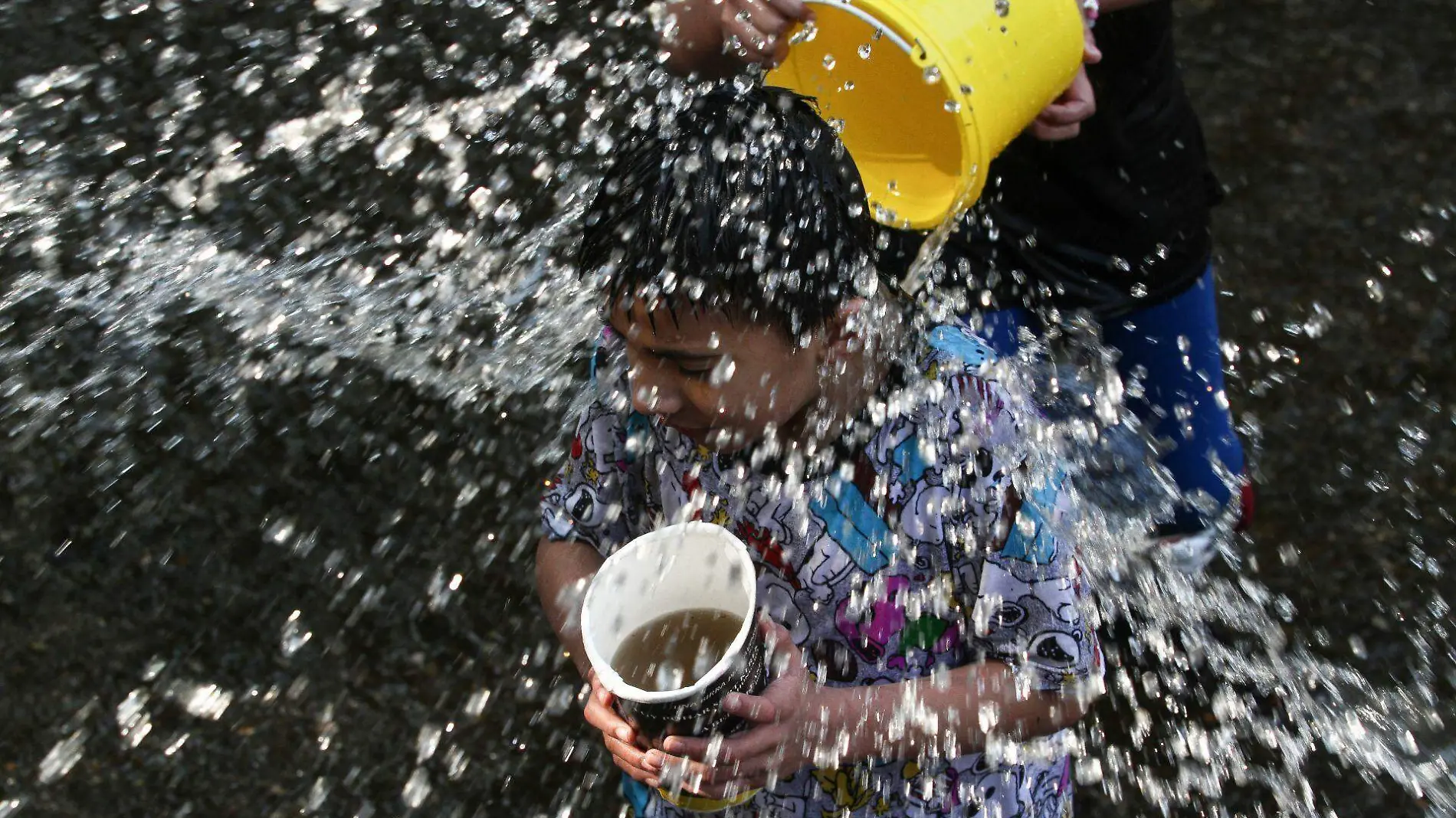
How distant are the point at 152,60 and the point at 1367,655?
4.20 meters

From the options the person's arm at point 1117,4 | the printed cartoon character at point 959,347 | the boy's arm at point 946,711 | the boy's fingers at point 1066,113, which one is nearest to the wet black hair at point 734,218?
the printed cartoon character at point 959,347

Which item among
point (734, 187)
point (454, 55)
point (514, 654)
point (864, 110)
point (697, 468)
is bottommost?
point (514, 654)

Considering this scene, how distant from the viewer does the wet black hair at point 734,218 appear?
1419 millimetres

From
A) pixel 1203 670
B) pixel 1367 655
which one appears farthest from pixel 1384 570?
pixel 1203 670

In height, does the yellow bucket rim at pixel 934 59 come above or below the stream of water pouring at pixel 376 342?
above

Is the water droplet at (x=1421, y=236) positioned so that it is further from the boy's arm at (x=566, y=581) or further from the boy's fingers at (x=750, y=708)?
the boy's fingers at (x=750, y=708)

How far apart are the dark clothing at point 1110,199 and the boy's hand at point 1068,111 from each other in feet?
0.55

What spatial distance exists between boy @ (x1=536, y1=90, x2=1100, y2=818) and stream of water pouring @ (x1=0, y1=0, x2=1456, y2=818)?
22 centimetres

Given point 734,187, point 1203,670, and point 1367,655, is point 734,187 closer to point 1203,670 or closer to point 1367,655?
point 1203,670

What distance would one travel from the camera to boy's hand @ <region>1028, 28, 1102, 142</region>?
2.05 meters

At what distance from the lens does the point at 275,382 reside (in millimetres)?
3430

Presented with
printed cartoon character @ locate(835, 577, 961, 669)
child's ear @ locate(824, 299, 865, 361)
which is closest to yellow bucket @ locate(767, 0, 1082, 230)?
child's ear @ locate(824, 299, 865, 361)

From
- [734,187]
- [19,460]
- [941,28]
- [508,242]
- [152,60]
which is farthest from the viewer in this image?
[152,60]

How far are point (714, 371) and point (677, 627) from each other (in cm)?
36
